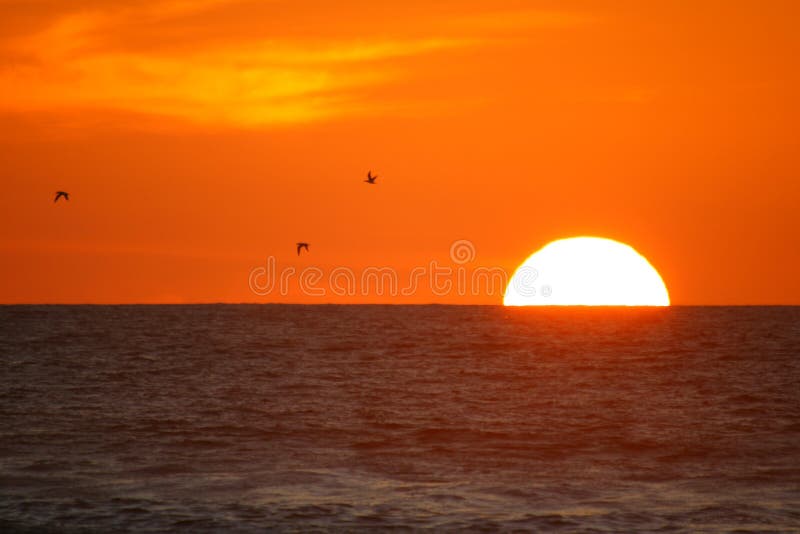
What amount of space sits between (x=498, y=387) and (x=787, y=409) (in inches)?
545

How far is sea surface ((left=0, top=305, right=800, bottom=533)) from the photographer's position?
22.4 metres

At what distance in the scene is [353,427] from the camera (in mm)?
36125

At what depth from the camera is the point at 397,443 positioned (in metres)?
32.8

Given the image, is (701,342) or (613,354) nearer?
(613,354)

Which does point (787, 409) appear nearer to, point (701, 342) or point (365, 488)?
point (365, 488)

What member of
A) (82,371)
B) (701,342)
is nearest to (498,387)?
(82,371)

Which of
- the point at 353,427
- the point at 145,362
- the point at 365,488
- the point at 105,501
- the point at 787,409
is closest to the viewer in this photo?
the point at 105,501

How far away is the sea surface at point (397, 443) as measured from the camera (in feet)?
73.4

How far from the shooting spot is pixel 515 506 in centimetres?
2325

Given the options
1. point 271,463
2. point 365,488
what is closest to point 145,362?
point 271,463

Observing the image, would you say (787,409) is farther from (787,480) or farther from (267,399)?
(267,399)

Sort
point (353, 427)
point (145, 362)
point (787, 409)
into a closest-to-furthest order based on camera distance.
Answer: point (353, 427), point (787, 409), point (145, 362)

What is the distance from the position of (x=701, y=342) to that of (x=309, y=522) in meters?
71.1

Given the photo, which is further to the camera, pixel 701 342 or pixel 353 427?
pixel 701 342
